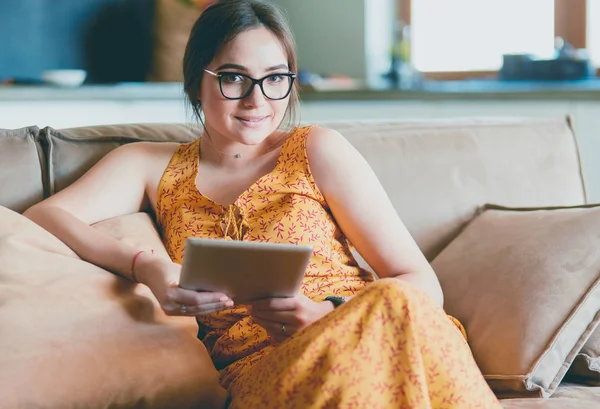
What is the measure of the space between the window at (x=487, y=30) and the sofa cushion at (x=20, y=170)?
10.1 ft

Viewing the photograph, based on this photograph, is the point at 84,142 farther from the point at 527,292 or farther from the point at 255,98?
the point at 527,292

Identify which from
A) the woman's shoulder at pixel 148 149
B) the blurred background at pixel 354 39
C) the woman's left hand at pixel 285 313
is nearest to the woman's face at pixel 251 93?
the woman's shoulder at pixel 148 149

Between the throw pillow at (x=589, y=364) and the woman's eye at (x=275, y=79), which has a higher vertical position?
the woman's eye at (x=275, y=79)

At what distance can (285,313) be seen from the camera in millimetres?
1486

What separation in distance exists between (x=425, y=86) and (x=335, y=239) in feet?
9.12

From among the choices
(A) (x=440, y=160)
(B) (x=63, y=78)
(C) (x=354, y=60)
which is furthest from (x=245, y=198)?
(C) (x=354, y=60)

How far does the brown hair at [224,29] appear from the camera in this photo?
175 centimetres

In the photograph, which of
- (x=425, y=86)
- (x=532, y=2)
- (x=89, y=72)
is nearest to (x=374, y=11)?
(x=425, y=86)

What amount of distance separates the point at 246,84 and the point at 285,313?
50cm

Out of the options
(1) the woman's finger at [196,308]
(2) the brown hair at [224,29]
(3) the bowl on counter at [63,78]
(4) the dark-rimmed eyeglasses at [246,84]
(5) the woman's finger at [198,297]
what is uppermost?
(2) the brown hair at [224,29]

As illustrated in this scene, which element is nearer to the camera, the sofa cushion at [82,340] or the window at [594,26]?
the sofa cushion at [82,340]

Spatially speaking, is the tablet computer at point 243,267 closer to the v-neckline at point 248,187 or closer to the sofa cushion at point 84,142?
the v-neckline at point 248,187

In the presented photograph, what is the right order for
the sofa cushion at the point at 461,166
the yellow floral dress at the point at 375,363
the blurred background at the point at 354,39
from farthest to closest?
the blurred background at the point at 354,39, the sofa cushion at the point at 461,166, the yellow floral dress at the point at 375,363

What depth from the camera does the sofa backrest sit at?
191 centimetres
